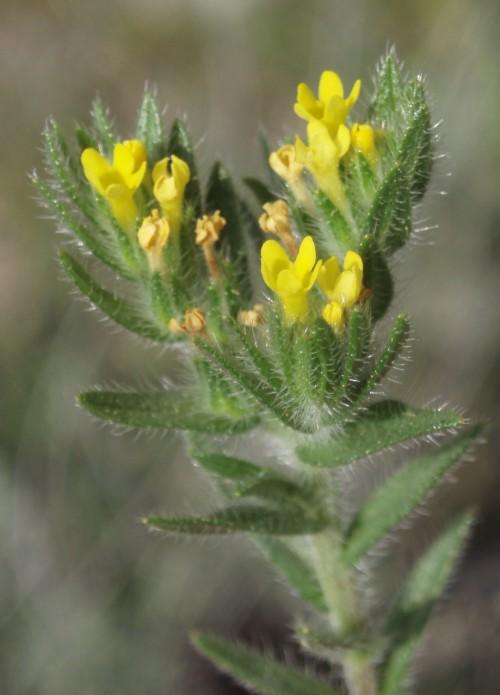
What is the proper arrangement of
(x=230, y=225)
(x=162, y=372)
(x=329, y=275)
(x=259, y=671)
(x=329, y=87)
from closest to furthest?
(x=329, y=275) < (x=329, y=87) < (x=230, y=225) < (x=259, y=671) < (x=162, y=372)

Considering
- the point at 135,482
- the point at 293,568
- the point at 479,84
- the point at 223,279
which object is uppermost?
the point at 479,84

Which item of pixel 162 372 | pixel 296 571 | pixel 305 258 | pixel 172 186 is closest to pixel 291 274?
pixel 305 258

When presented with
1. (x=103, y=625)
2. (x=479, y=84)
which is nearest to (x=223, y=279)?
(x=103, y=625)

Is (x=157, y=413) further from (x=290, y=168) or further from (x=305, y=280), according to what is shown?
(x=290, y=168)

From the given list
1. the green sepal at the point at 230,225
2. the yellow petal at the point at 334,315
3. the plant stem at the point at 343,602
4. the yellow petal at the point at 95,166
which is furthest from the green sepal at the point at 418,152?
the plant stem at the point at 343,602

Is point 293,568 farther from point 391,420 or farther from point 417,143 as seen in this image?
point 417,143

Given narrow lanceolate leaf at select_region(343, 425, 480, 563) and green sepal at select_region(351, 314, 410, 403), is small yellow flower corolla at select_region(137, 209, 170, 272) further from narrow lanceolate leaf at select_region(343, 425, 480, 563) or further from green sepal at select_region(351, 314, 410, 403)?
narrow lanceolate leaf at select_region(343, 425, 480, 563)

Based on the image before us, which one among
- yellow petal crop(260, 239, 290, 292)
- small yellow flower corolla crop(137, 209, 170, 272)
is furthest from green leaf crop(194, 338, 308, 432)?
small yellow flower corolla crop(137, 209, 170, 272)
